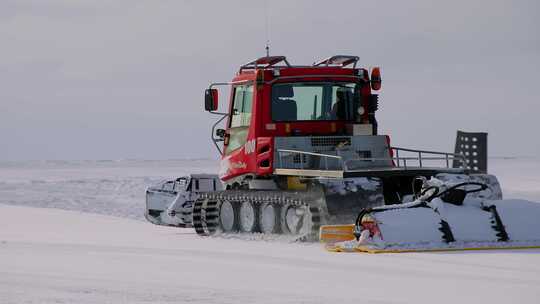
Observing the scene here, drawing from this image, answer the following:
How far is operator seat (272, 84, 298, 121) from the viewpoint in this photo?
17031 millimetres

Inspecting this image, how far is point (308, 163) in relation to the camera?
53.9 feet

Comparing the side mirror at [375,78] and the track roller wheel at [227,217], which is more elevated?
the side mirror at [375,78]

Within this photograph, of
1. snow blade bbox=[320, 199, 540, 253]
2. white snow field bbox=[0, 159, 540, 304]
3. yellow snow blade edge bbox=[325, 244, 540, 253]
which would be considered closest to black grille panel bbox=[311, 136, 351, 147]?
white snow field bbox=[0, 159, 540, 304]

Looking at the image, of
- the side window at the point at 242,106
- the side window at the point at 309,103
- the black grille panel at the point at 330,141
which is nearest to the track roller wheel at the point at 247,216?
the side window at the point at 242,106

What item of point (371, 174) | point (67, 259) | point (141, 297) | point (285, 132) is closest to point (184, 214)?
point (285, 132)

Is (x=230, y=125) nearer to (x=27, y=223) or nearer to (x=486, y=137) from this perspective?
(x=27, y=223)

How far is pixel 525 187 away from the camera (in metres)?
37.2

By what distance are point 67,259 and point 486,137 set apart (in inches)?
511

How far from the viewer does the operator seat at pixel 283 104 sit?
55.9ft

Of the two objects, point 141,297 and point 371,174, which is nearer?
point 141,297

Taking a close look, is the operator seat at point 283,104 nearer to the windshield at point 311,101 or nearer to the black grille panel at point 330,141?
the windshield at point 311,101

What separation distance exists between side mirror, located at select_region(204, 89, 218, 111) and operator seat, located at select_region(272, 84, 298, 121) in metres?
0.97

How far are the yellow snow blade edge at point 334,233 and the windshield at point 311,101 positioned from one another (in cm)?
336

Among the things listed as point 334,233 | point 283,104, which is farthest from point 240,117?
point 334,233
